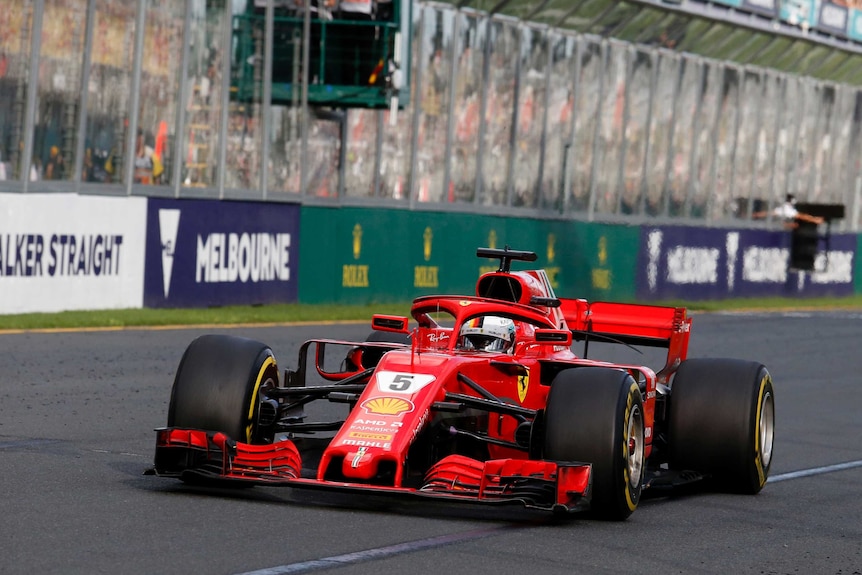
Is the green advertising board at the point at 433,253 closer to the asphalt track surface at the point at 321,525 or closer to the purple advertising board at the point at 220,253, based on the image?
the purple advertising board at the point at 220,253

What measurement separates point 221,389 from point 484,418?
1.40 meters

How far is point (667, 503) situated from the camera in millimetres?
9008

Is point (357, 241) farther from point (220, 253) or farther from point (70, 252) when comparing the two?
point (70, 252)

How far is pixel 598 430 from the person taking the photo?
7844 mm

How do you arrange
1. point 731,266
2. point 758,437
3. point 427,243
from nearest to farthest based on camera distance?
point 758,437 < point 427,243 < point 731,266

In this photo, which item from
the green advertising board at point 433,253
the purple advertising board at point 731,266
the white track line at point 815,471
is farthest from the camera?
the purple advertising board at point 731,266

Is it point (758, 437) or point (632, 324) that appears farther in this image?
point (632, 324)

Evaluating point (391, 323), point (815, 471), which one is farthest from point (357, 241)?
point (391, 323)

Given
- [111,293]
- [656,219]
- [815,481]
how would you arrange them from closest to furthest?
[815,481] < [111,293] < [656,219]

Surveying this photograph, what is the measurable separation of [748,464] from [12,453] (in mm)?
4217

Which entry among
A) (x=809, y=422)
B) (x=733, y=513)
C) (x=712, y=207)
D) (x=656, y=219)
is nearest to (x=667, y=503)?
(x=733, y=513)

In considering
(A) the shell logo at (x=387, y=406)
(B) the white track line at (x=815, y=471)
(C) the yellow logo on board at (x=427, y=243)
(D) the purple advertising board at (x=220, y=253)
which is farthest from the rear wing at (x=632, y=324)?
(C) the yellow logo on board at (x=427, y=243)

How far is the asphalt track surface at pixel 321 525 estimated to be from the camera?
6523 mm

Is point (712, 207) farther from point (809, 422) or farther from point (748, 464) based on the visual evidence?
point (748, 464)
